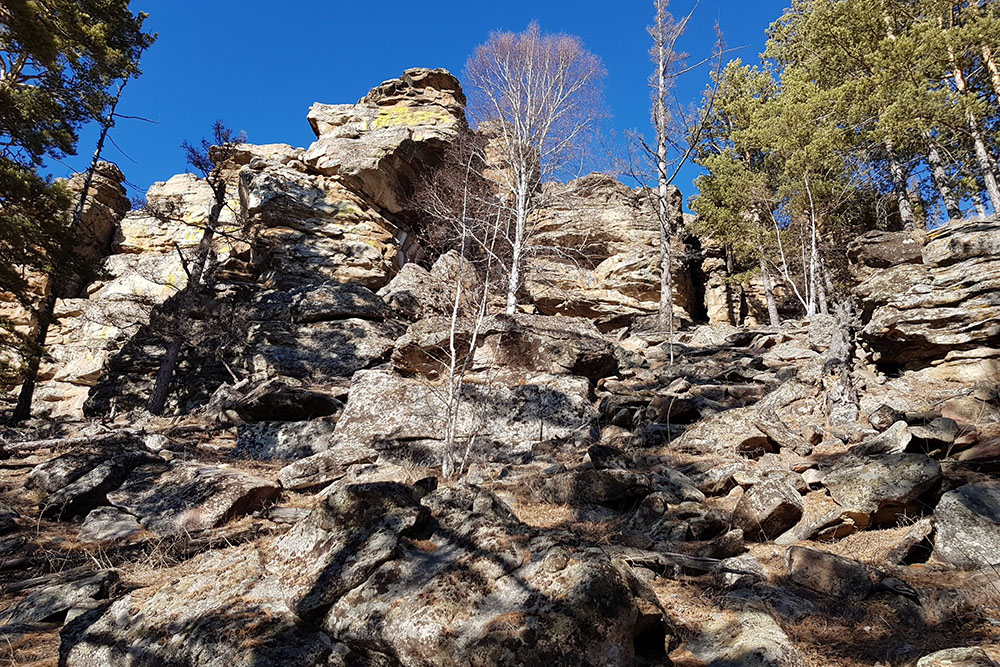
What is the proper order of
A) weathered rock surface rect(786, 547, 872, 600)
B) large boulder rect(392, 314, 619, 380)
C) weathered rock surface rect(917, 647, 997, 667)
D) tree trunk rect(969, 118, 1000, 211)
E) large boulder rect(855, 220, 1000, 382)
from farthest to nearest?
tree trunk rect(969, 118, 1000, 211), large boulder rect(392, 314, 619, 380), large boulder rect(855, 220, 1000, 382), weathered rock surface rect(786, 547, 872, 600), weathered rock surface rect(917, 647, 997, 667)

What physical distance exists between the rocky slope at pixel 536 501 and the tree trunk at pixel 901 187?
8162mm

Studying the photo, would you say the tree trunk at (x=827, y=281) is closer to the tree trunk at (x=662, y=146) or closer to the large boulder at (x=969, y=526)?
the tree trunk at (x=662, y=146)

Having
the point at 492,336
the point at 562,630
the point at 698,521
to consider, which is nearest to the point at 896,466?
the point at 698,521

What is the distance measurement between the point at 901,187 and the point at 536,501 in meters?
21.2

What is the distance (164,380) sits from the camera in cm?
1293

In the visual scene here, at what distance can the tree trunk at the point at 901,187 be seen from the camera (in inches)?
711

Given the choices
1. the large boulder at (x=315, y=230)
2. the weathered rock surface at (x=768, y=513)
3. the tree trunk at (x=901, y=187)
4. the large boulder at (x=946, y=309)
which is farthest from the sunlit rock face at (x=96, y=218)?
the tree trunk at (x=901, y=187)

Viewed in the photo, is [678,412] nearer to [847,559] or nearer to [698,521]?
[698,521]

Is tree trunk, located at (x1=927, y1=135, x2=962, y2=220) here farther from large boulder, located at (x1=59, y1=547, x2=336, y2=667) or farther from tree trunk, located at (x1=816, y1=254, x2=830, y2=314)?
large boulder, located at (x1=59, y1=547, x2=336, y2=667)

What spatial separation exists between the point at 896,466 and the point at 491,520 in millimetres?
3985

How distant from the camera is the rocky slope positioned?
3.12 m

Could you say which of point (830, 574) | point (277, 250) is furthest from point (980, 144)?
point (277, 250)

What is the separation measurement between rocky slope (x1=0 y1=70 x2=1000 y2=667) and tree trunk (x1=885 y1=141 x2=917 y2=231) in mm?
8162

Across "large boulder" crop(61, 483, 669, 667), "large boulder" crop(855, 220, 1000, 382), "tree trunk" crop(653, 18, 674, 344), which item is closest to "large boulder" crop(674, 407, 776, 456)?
"large boulder" crop(61, 483, 669, 667)
